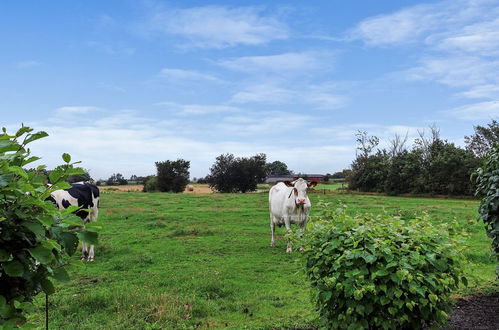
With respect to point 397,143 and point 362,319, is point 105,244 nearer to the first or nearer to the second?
point 362,319

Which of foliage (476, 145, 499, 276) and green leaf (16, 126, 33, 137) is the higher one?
green leaf (16, 126, 33, 137)

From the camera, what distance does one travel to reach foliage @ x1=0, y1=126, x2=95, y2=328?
6.59ft

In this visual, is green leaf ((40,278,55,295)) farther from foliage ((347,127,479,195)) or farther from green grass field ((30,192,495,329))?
foliage ((347,127,479,195))

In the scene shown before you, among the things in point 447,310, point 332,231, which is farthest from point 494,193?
point 332,231

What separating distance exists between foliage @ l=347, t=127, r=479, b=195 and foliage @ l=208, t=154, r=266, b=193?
47.9ft

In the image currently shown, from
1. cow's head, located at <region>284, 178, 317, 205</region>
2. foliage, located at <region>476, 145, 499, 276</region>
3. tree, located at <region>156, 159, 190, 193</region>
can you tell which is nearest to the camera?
foliage, located at <region>476, 145, 499, 276</region>

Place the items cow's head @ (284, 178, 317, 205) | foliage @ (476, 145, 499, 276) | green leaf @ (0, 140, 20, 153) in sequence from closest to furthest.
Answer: green leaf @ (0, 140, 20, 153), foliage @ (476, 145, 499, 276), cow's head @ (284, 178, 317, 205)

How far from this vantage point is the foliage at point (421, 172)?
4688 cm

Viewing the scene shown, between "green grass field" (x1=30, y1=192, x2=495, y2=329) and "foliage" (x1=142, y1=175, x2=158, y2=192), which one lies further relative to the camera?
"foliage" (x1=142, y1=175, x2=158, y2=192)

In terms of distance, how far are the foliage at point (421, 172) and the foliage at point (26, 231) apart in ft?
160

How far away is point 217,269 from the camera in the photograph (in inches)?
378

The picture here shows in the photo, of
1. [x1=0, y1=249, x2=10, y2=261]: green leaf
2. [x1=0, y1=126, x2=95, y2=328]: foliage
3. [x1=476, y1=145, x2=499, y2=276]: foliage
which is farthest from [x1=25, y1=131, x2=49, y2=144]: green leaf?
[x1=476, y1=145, x2=499, y2=276]: foliage

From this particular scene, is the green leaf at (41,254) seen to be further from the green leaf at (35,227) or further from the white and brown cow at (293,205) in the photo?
the white and brown cow at (293,205)

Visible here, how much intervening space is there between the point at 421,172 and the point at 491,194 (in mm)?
48680
